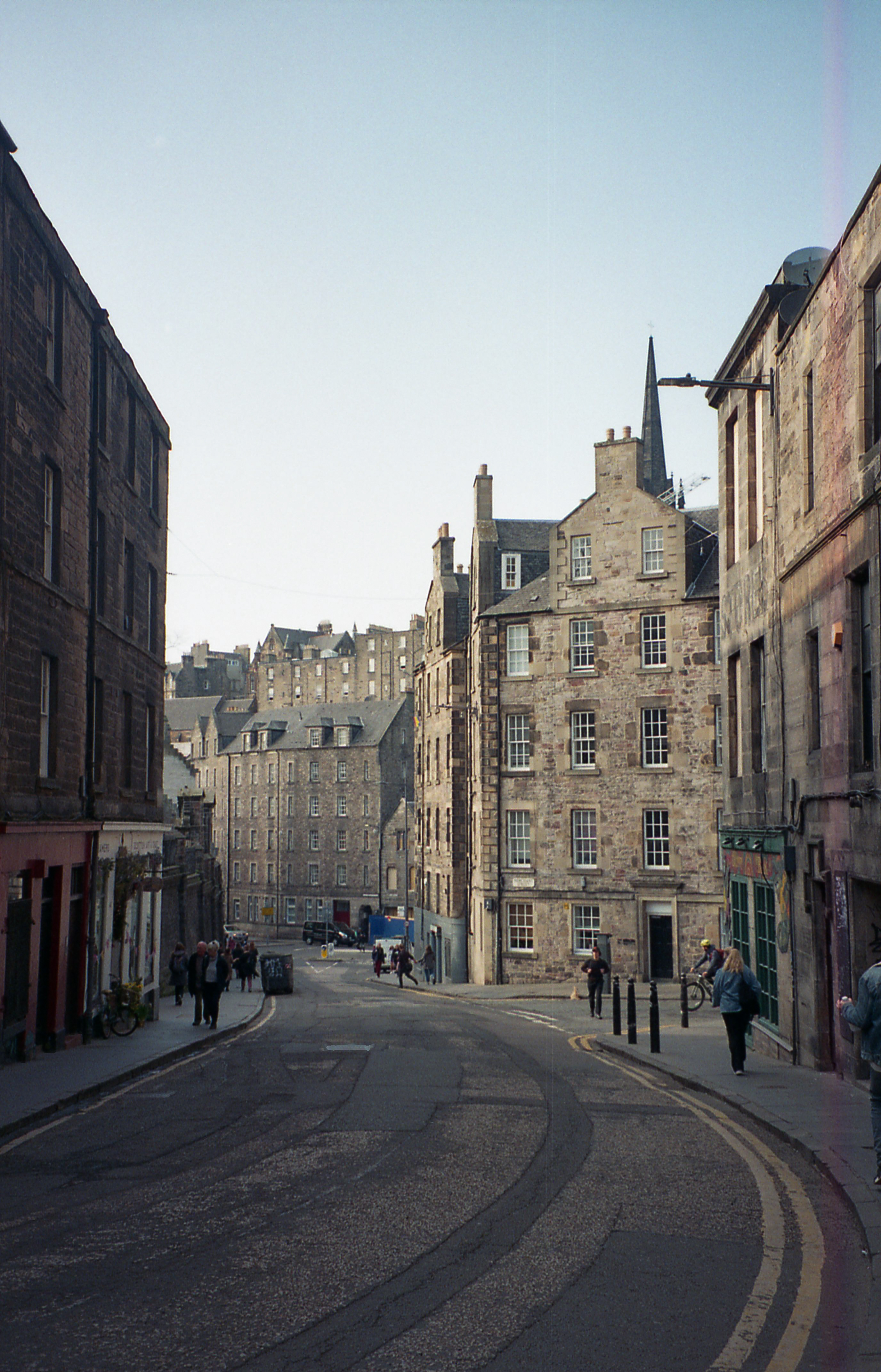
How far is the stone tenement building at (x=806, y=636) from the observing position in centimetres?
1427

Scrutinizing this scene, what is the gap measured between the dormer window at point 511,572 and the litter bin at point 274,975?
53.2ft

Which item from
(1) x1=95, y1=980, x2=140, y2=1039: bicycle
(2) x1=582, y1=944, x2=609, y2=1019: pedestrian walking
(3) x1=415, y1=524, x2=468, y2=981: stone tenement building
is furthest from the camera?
(3) x1=415, y1=524, x2=468, y2=981: stone tenement building

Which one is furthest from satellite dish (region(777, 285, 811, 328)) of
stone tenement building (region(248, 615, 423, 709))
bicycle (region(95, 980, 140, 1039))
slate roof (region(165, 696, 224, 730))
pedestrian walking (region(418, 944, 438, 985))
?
slate roof (region(165, 696, 224, 730))

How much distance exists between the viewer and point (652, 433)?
77688mm

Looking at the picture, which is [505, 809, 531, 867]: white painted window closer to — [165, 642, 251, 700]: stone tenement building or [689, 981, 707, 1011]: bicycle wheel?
[689, 981, 707, 1011]: bicycle wheel

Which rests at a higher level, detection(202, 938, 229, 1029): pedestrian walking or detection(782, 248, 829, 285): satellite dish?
detection(782, 248, 829, 285): satellite dish

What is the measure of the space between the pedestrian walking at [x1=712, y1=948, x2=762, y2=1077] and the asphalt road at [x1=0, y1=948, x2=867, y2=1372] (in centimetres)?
161

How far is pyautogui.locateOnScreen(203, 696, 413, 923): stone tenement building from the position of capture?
91312 mm

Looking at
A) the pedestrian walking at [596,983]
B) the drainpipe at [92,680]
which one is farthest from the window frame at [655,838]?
the drainpipe at [92,680]

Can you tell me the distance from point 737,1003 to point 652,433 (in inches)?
2595

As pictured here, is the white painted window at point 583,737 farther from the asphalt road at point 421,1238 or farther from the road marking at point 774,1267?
the road marking at point 774,1267

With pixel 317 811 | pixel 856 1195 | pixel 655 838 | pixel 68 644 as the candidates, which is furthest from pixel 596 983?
pixel 317 811

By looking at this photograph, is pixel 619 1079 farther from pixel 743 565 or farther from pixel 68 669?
pixel 68 669

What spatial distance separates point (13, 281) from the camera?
18234mm
